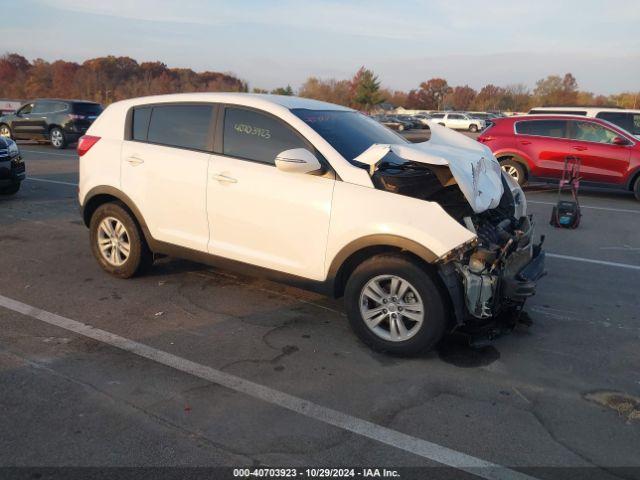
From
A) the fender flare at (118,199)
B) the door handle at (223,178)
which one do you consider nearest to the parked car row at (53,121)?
the fender flare at (118,199)

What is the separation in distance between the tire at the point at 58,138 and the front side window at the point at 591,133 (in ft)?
53.3

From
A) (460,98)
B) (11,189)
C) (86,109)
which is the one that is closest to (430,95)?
(460,98)

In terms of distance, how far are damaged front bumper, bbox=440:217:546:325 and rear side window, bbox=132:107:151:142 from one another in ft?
10.4

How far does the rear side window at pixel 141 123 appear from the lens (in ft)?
17.5

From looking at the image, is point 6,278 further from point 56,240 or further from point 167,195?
point 167,195

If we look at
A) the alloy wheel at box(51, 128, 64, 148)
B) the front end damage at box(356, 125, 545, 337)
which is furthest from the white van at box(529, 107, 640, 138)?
the alloy wheel at box(51, 128, 64, 148)

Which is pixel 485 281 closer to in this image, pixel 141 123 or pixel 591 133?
pixel 141 123

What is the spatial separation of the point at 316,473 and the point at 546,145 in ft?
35.8

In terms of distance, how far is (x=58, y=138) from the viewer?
63.9 feet

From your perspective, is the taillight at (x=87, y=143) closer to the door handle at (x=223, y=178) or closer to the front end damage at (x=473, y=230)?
the door handle at (x=223, y=178)

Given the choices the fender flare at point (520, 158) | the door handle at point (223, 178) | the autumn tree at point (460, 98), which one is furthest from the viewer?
the autumn tree at point (460, 98)

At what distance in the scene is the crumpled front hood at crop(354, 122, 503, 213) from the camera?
158 inches

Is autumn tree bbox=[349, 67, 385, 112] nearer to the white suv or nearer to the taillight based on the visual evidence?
the white suv

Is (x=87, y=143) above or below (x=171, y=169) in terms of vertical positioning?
above
